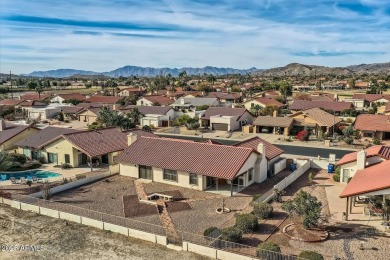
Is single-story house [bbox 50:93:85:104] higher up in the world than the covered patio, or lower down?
higher up

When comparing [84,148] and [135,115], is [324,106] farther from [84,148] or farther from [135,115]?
[84,148]

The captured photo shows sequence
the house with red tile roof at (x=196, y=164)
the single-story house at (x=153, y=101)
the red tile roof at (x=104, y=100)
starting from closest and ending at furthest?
the house with red tile roof at (x=196, y=164) < the single-story house at (x=153, y=101) < the red tile roof at (x=104, y=100)

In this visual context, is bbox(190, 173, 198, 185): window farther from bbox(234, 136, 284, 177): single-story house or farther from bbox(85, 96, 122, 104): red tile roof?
bbox(85, 96, 122, 104): red tile roof

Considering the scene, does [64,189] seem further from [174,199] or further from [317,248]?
[317,248]

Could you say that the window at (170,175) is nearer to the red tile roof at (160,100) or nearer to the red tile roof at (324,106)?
the red tile roof at (324,106)

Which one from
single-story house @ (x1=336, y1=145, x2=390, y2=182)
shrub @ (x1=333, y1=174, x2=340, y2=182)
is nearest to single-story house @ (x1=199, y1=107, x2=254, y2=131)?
shrub @ (x1=333, y1=174, x2=340, y2=182)

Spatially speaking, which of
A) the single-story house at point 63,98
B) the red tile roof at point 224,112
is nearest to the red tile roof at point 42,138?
the red tile roof at point 224,112

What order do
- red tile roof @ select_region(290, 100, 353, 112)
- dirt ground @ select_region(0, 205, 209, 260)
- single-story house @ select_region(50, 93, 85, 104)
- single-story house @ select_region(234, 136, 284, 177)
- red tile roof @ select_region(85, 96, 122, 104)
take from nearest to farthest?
dirt ground @ select_region(0, 205, 209, 260)
single-story house @ select_region(234, 136, 284, 177)
red tile roof @ select_region(290, 100, 353, 112)
red tile roof @ select_region(85, 96, 122, 104)
single-story house @ select_region(50, 93, 85, 104)

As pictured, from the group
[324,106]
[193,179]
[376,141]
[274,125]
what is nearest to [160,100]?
[324,106]
